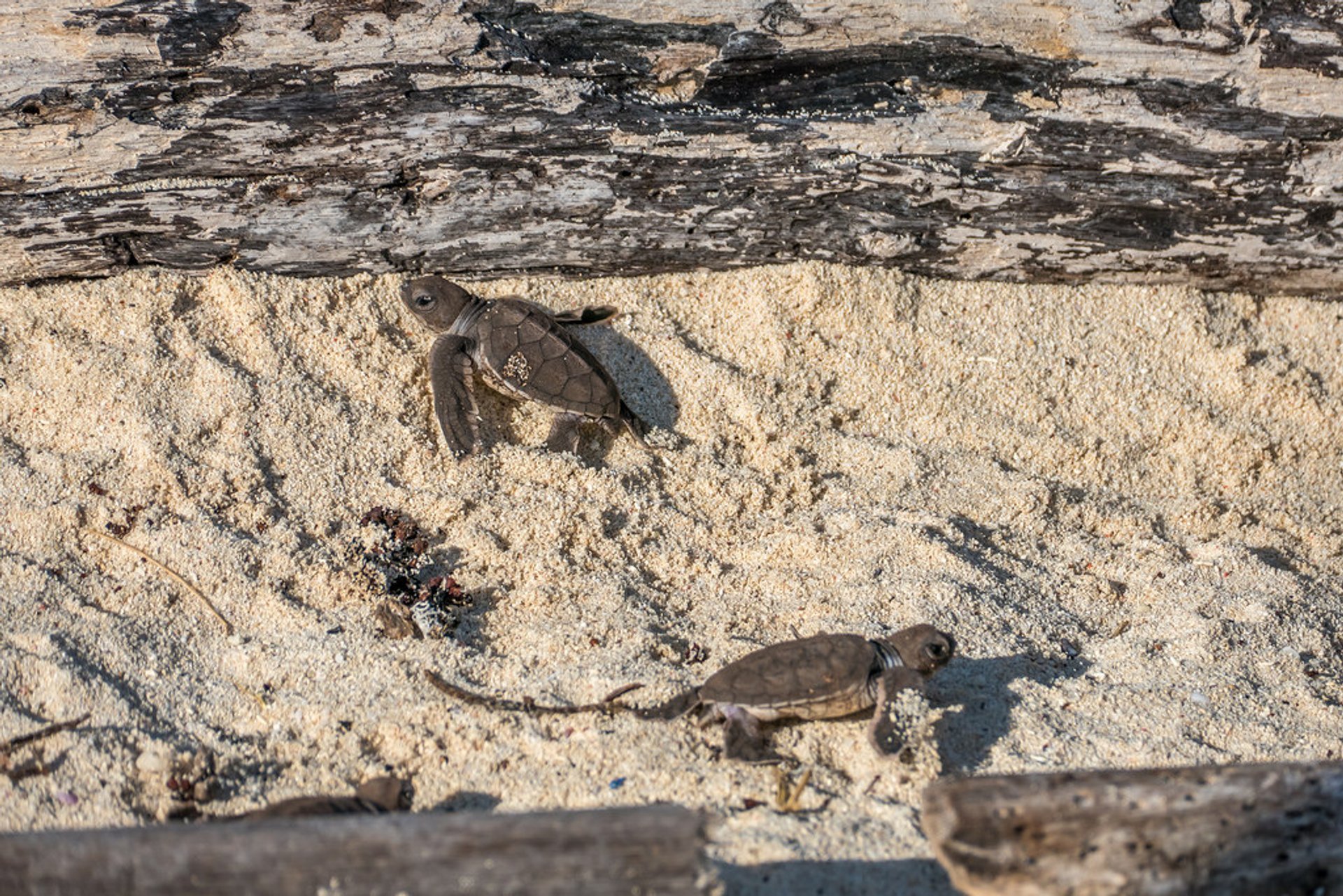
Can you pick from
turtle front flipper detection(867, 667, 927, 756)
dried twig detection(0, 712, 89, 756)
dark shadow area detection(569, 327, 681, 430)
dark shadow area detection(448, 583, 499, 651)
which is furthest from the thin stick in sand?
turtle front flipper detection(867, 667, 927, 756)

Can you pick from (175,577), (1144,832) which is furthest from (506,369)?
(1144,832)

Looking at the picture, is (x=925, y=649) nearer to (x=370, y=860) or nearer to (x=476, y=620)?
(x=476, y=620)

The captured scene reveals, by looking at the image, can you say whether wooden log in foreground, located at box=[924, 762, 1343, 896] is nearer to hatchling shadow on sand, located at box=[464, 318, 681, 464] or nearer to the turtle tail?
the turtle tail

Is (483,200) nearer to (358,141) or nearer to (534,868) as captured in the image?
(358,141)

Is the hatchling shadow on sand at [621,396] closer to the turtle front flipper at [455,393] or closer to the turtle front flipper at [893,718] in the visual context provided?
the turtle front flipper at [455,393]

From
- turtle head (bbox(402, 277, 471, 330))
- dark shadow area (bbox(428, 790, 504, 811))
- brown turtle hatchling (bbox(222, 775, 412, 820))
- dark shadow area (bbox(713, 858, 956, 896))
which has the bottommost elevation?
dark shadow area (bbox(713, 858, 956, 896))

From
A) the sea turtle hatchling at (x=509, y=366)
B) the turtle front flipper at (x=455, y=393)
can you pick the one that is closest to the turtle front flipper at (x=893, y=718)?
the sea turtle hatchling at (x=509, y=366)

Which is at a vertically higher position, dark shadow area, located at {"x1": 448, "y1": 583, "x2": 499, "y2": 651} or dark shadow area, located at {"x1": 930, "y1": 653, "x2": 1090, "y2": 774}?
dark shadow area, located at {"x1": 448, "y1": 583, "x2": 499, "y2": 651}
